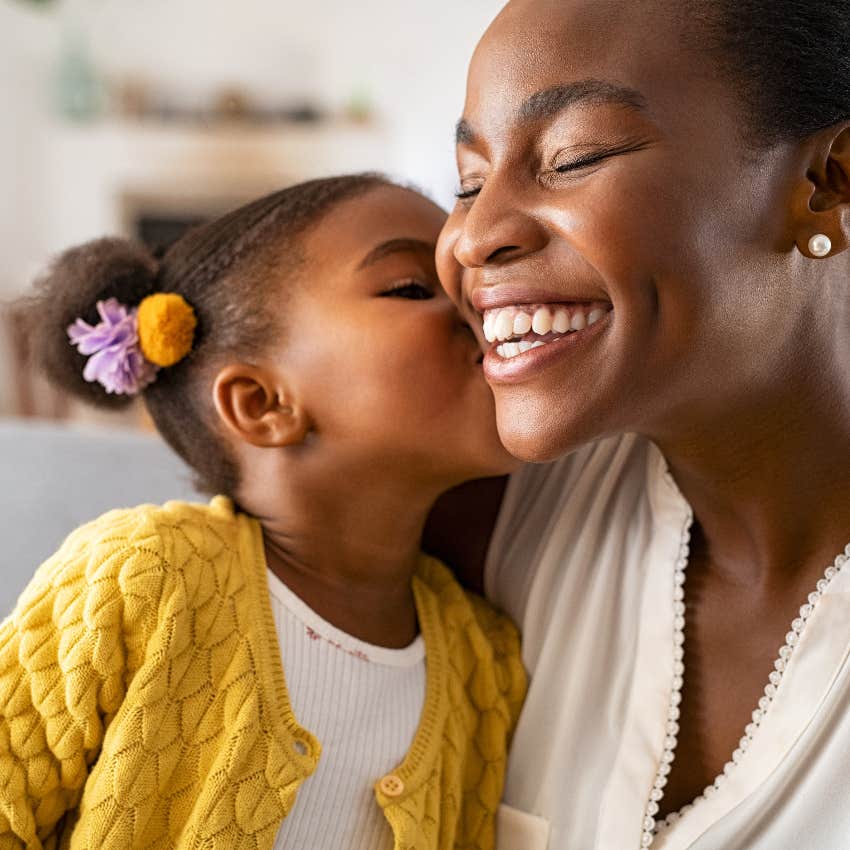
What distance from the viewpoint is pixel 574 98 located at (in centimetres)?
103

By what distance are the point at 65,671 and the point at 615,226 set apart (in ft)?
2.35

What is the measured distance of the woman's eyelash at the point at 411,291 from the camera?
1.43 m

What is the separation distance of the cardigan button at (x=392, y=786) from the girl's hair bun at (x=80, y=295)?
665mm

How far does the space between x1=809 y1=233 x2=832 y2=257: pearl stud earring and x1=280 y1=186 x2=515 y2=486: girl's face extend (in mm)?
447

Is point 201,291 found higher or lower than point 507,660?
higher

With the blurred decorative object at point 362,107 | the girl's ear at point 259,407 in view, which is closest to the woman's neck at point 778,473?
the girl's ear at point 259,407

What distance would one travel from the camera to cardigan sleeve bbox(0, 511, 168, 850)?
3.73 ft

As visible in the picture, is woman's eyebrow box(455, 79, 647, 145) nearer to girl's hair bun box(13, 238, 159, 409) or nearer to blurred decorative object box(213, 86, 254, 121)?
girl's hair bun box(13, 238, 159, 409)

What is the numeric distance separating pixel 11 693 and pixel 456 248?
650 millimetres

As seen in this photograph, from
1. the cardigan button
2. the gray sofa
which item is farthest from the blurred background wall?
the cardigan button

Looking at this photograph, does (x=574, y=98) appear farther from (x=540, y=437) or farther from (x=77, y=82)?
(x=77, y=82)

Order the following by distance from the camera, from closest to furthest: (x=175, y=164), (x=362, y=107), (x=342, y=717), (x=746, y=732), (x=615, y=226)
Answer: (x=615, y=226) < (x=746, y=732) < (x=342, y=717) < (x=362, y=107) < (x=175, y=164)

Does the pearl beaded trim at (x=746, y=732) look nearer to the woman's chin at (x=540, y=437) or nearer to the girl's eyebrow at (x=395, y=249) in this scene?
the woman's chin at (x=540, y=437)

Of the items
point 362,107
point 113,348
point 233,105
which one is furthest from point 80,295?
point 233,105
